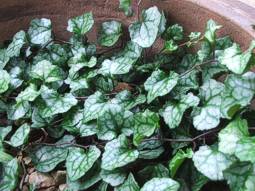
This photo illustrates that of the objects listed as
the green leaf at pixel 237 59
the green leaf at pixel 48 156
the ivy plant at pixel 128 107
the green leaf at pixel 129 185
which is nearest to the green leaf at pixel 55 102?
the ivy plant at pixel 128 107

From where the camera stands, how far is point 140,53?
61.3 inches

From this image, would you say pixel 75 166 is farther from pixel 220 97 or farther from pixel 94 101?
pixel 220 97

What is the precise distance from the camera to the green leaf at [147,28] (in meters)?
1.46

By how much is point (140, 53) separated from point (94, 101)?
256mm

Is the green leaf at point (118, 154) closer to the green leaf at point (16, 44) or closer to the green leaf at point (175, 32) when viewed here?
the green leaf at point (175, 32)

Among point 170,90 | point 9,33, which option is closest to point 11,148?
point 9,33

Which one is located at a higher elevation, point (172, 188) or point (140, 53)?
point (140, 53)

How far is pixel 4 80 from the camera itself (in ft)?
5.11

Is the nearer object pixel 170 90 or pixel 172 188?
pixel 172 188

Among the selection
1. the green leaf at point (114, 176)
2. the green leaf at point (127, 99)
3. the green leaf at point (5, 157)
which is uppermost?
the green leaf at point (127, 99)

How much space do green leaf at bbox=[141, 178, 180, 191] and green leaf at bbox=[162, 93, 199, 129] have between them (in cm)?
16

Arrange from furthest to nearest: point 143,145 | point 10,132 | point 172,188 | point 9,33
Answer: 1. point 9,33
2. point 10,132
3. point 143,145
4. point 172,188

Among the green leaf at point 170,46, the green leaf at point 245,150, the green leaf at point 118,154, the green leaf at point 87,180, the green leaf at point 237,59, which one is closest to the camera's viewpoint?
the green leaf at point 245,150

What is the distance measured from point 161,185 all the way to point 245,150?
10.5 inches
